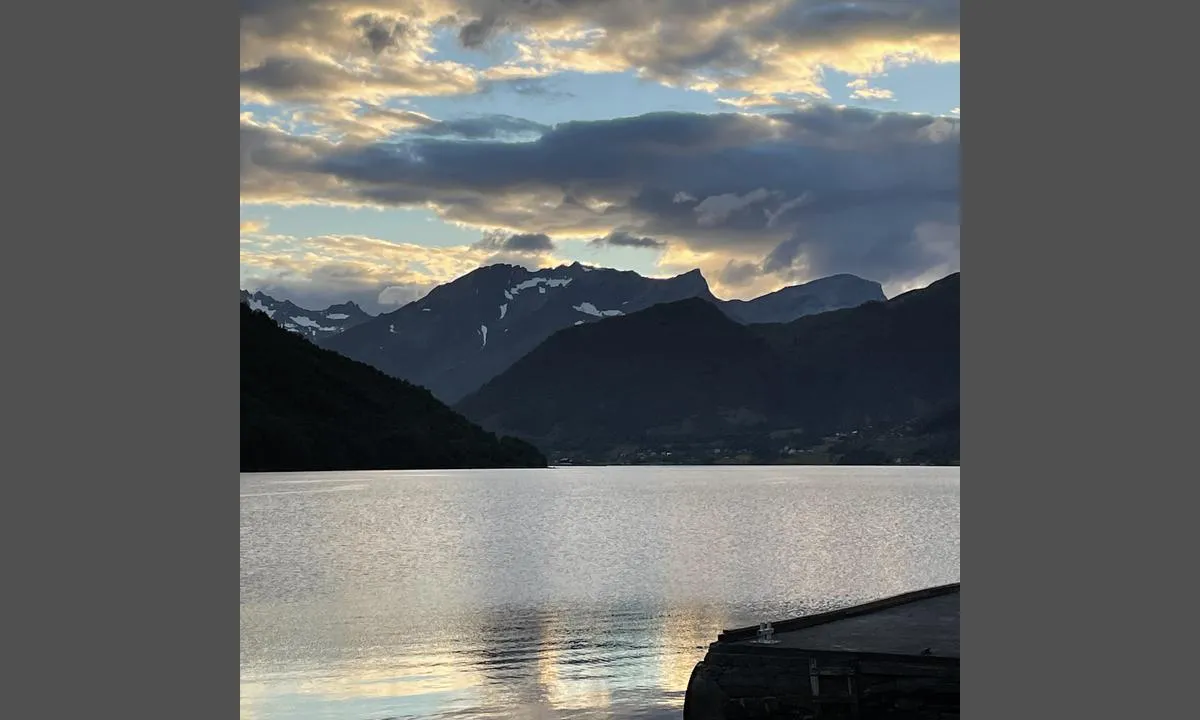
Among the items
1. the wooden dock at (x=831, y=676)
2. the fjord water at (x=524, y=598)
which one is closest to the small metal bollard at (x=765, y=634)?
the wooden dock at (x=831, y=676)

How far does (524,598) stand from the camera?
6562cm

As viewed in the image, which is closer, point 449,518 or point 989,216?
point 989,216

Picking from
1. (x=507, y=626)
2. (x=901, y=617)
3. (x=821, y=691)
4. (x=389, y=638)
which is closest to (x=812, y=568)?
(x=507, y=626)

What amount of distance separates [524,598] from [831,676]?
40754 mm

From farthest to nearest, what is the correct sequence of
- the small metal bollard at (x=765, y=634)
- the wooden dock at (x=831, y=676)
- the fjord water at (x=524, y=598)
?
the fjord water at (x=524, y=598) → the small metal bollard at (x=765, y=634) → the wooden dock at (x=831, y=676)

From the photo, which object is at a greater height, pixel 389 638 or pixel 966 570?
pixel 966 570

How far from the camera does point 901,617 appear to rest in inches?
1315

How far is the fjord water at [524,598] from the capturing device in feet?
120

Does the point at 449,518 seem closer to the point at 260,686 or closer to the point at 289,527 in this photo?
the point at 289,527

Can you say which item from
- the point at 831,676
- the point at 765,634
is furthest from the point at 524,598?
the point at 831,676

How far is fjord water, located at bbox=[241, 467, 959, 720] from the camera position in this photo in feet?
120

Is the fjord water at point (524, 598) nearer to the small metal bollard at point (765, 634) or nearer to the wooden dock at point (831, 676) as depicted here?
the small metal bollard at point (765, 634)

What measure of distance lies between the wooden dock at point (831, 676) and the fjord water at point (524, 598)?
16.4ft

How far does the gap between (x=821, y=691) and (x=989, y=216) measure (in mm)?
14494
